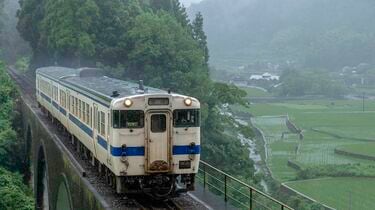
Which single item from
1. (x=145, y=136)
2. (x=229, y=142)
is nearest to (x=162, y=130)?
(x=145, y=136)

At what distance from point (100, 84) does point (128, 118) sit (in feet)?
15.6

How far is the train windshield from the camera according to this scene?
40.8 feet

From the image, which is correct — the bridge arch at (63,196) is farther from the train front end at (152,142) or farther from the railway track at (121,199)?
the train front end at (152,142)

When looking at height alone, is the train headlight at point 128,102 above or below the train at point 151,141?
above

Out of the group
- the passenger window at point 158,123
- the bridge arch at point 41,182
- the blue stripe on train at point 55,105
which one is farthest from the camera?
the bridge arch at point 41,182

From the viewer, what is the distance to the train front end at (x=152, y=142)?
12438 millimetres

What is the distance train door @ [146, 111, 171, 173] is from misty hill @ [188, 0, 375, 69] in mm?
132032

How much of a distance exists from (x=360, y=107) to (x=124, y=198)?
8067cm

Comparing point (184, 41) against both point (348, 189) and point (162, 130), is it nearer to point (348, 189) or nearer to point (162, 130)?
point (348, 189)

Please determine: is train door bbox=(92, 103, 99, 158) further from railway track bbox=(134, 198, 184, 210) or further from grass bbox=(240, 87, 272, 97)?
grass bbox=(240, 87, 272, 97)

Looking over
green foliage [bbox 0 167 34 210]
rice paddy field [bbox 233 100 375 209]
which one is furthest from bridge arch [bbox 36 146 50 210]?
rice paddy field [bbox 233 100 375 209]

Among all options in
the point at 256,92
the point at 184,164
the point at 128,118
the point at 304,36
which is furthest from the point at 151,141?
the point at 304,36

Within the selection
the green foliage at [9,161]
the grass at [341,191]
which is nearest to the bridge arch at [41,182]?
the green foliage at [9,161]

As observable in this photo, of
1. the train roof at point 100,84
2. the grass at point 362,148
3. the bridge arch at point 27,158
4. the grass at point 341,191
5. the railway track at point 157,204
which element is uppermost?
the train roof at point 100,84
